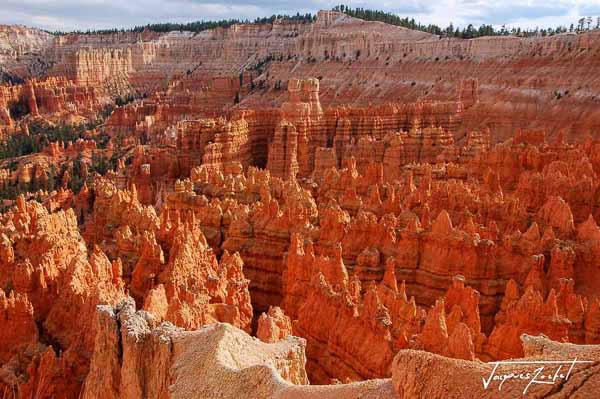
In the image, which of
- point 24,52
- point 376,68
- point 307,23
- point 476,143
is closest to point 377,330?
point 476,143

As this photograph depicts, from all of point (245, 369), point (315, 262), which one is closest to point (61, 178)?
point (315, 262)

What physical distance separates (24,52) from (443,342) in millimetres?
122624

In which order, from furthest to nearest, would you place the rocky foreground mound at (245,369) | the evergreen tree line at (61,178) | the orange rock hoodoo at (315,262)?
1. the evergreen tree line at (61,178)
2. the orange rock hoodoo at (315,262)
3. the rocky foreground mound at (245,369)

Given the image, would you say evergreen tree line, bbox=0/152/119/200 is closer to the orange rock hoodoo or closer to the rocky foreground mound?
the orange rock hoodoo

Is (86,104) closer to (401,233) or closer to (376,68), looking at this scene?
(376,68)

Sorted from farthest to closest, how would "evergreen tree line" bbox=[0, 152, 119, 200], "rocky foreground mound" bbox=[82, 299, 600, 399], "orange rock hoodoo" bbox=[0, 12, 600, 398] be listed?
1. "evergreen tree line" bbox=[0, 152, 119, 200]
2. "orange rock hoodoo" bbox=[0, 12, 600, 398]
3. "rocky foreground mound" bbox=[82, 299, 600, 399]

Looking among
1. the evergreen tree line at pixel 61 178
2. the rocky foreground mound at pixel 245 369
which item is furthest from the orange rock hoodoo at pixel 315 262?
the evergreen tree line at pixel 61 178

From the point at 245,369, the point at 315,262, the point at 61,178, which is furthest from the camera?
the point at 61,178

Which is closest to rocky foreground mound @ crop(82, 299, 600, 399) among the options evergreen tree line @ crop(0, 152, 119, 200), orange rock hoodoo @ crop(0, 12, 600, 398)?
orange rock hoodoo @ crop(0, 12, 600, 398)

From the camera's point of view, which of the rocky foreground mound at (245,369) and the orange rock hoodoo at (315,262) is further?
the orange rock hoodoo at (315,262)

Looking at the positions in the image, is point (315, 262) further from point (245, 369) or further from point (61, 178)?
point (61, 178)

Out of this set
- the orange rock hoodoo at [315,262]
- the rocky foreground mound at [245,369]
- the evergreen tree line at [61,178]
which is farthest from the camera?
the evergreen tree line at [61,178]

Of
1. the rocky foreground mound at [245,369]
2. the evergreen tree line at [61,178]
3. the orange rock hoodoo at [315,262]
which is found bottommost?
the evergreen tree line at [61,178]

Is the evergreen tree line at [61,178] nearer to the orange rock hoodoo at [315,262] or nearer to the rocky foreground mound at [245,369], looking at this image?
the orange rock hoodoo at [315,262]
